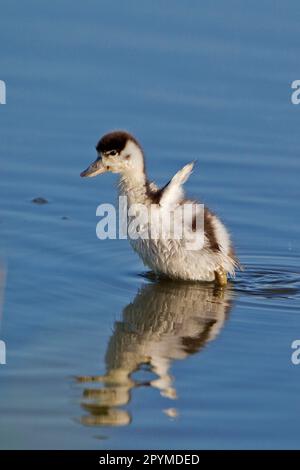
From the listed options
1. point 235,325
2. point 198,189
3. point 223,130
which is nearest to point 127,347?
point 235,325

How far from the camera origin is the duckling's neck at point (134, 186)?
26.0 ft

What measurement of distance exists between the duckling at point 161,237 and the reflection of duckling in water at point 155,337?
0.11 metres

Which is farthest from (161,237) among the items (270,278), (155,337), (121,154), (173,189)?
(155,337)

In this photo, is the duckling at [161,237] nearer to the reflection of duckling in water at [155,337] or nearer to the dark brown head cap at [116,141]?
the dark brown head cap at [116,141]

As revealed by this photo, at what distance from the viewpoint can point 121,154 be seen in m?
7.94

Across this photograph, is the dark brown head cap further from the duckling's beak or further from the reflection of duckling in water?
the reflection of duckling in water

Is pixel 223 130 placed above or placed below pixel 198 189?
above

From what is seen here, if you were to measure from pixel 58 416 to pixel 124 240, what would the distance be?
2952mm

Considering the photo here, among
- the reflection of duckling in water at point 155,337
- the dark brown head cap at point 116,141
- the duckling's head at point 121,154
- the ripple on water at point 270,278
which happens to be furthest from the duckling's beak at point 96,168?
the ripple on water at point 270,278

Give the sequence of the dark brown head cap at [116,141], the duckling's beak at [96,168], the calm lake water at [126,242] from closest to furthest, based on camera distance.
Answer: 1. the calm lake water at [126,242]
2. the dark brown head cap at [116,141]
3. the duckling's beak at [96,168]

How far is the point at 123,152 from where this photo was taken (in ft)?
26.0

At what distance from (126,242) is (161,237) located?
77cm

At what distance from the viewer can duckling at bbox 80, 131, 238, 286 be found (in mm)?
7824
